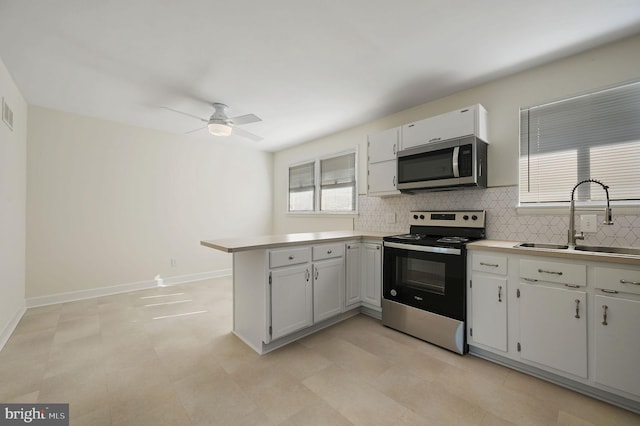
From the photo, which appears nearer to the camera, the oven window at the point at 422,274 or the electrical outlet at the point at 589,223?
the electrical outlet at the point at 589,223

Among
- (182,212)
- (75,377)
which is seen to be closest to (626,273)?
(75,377)

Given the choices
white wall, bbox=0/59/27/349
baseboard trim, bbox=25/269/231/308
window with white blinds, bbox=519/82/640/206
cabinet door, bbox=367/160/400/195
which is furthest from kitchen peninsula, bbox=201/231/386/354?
baseboard trim, bbox=25/269/231/308

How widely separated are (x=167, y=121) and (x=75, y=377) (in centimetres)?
323

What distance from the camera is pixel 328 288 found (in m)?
2.78

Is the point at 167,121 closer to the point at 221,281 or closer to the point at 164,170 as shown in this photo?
the point at 164,170

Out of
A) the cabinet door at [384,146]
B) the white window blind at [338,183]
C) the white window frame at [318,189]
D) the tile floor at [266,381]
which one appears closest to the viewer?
the tile floor at [266,381]

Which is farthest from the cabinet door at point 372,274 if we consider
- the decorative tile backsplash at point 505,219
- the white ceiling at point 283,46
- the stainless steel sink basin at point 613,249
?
the white ceiling at point 283,46

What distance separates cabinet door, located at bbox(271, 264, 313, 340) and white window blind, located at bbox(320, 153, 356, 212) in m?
1.89

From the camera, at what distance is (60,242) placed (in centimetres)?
359

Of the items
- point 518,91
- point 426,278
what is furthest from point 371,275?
point 518,91

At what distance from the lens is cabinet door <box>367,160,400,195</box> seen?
10.3 ft

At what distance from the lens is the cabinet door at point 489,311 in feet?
6.91

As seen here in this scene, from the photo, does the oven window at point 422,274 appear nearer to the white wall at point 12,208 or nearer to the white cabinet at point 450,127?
the white cabinet at point 450,127

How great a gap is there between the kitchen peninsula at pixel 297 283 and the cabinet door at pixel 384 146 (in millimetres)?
982
